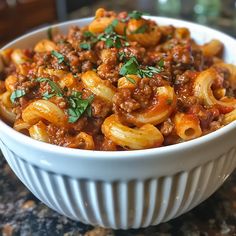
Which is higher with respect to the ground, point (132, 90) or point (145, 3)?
point (132, 90)

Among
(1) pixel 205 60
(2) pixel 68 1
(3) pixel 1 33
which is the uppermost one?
(1) pixel 205 60

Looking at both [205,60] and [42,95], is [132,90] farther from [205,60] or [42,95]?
[205,60]

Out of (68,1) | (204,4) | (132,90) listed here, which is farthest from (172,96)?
(68,1)

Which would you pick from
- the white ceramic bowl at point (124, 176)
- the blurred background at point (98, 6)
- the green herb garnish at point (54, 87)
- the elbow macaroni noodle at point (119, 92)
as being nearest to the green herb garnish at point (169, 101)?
the elbow macaroni noodle at point (119, 92)

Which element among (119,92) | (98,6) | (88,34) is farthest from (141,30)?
(98,6)

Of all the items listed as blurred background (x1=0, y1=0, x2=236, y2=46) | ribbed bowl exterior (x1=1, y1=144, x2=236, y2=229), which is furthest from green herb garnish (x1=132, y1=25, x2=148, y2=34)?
blurred background (x1=0, y1=0, x2=236, y2=46)

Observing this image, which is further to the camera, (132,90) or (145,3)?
(145,3)

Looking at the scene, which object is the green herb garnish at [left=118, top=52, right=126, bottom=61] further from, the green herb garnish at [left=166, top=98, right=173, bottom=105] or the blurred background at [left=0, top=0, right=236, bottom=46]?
the blurred background at [left=0, top=0, right=236, bottom=46]
